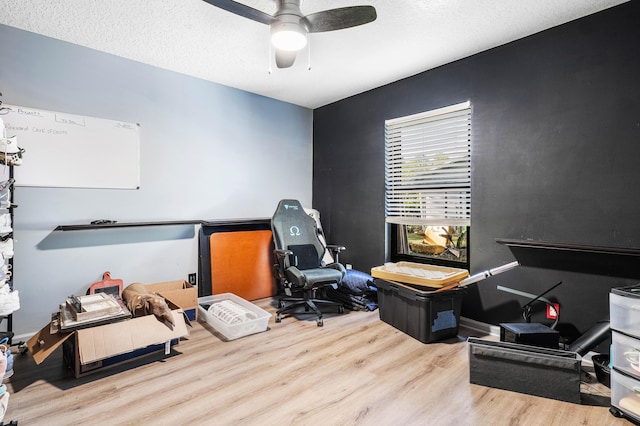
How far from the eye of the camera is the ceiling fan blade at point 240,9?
5.59 feet

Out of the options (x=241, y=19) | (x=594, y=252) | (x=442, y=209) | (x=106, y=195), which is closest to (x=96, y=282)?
(x=106, y=195)

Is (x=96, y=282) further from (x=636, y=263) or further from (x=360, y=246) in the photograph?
(x=636, y=263)

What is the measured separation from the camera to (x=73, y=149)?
8.98 ft

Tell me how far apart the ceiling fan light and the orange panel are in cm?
218

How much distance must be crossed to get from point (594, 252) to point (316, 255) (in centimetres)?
236

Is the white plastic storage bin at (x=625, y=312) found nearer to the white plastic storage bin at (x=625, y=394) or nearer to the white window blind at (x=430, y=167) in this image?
the white plastic storage bin at (x=625, y=394)

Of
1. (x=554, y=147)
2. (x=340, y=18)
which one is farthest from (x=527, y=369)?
(x=340, y=18)

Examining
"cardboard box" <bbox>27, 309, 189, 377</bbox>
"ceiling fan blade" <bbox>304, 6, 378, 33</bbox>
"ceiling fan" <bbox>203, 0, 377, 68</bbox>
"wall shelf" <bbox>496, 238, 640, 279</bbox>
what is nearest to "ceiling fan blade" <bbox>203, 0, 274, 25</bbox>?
"ceiling fan" <bbox>203, 0, 377, 68</bbox>

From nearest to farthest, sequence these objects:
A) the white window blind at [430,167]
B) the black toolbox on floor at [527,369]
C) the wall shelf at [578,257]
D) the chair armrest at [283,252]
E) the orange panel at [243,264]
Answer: the black toolbox on floor at [527,369]
the wall shelf at [578,257]
the white window blind at [430,167]
the chair armrest at [283,252]
the orange panel at [243,264]

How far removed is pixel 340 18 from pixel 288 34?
33cm

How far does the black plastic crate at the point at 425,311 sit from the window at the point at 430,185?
0.62 meters

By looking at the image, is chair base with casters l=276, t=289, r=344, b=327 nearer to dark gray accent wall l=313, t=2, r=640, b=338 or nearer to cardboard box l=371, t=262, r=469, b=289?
cardboard box l=371, t=262, r=469, b=289

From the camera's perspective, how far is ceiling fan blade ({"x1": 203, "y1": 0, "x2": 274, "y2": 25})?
5.59 feet

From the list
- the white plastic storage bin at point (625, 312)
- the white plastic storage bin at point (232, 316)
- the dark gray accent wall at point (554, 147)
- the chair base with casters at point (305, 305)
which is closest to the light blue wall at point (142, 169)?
the white plastic storage bin at point (232, 316)
